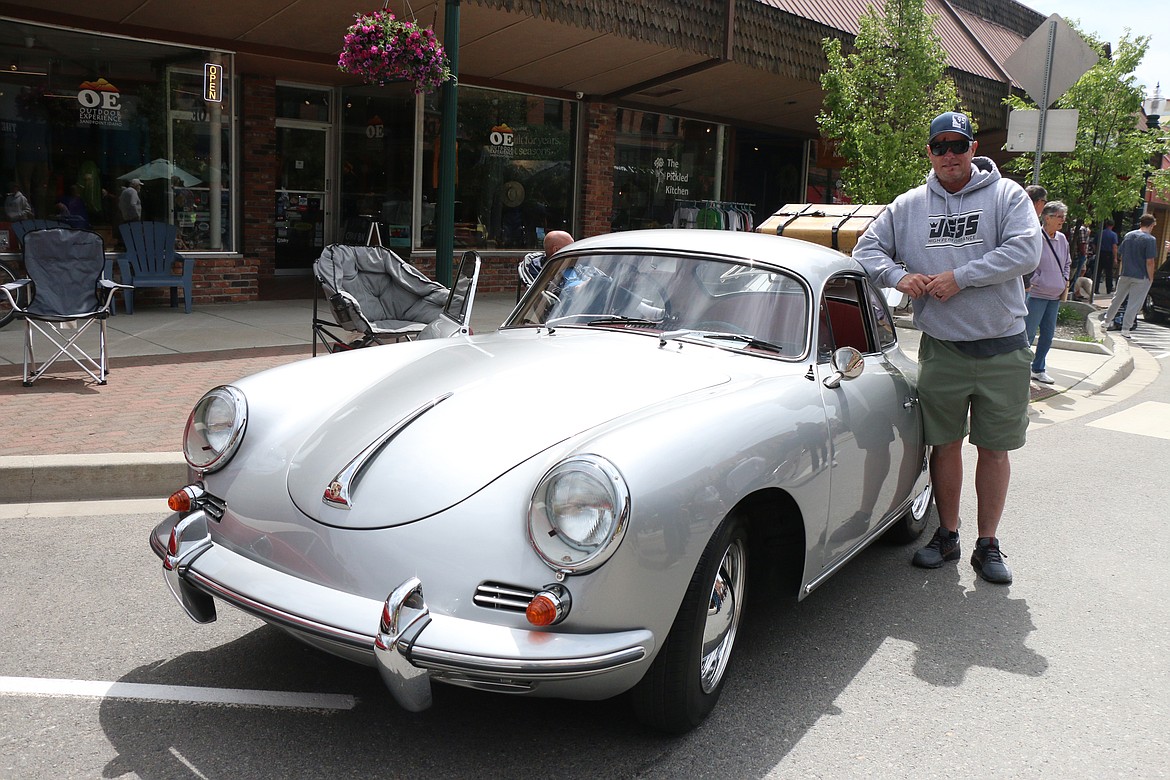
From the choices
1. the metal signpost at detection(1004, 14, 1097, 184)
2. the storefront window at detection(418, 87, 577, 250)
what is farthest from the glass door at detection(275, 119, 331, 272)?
the metal signpost at detection(1004, 14, 1097, 184)

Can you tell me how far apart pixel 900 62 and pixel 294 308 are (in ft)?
28.3

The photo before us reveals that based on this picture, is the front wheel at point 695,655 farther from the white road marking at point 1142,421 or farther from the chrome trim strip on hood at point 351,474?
the white road marking at point 1142,421

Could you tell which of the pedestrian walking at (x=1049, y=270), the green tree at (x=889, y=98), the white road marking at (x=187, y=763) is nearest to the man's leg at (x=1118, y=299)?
the green tree at (x=889, y=98)

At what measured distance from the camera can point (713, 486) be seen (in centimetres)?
292

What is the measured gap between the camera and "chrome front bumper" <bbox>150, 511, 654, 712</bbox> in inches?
99.3

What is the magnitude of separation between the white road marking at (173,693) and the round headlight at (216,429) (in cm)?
71

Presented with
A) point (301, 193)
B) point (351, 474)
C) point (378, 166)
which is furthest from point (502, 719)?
point (301, 193)

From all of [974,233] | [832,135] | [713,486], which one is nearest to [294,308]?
[832,135]

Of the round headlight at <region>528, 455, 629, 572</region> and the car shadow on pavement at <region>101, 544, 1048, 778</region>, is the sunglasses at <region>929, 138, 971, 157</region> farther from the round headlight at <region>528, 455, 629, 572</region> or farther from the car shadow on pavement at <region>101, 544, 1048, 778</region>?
the round headlight at <region>528, 455, 629, 572</region>

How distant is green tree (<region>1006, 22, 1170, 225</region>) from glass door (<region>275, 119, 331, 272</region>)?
1171 cm

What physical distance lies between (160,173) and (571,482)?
36.0 feet

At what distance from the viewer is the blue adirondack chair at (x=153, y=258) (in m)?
11.2

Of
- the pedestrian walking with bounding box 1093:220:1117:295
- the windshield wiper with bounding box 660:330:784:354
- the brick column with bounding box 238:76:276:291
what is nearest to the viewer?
the windshield wiper with bounding box 660:330:784:354

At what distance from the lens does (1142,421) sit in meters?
8.97
